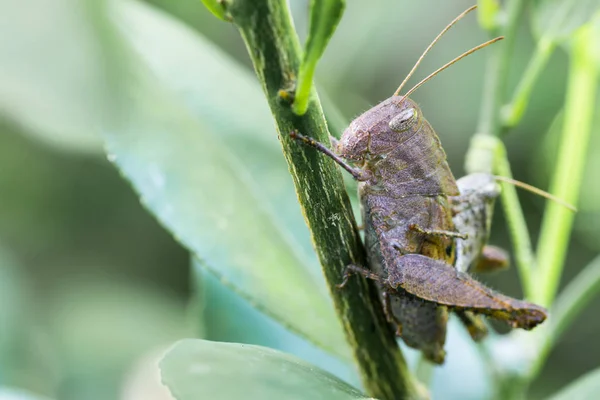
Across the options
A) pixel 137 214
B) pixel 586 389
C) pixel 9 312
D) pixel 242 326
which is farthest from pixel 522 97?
pixel 137 214

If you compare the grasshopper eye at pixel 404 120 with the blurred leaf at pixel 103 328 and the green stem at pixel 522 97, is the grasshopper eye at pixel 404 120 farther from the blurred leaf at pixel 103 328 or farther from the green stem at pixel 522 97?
the blurred leaf at pixel 103 328

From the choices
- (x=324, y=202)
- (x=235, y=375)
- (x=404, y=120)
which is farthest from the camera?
(x=404, y=120)

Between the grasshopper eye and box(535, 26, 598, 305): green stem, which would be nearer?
the grasshopper eye

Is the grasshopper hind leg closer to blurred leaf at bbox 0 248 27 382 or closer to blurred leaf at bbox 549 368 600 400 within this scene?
blurred leaf at bbox 549 368 600 400

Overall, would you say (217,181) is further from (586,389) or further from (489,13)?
(586,389)

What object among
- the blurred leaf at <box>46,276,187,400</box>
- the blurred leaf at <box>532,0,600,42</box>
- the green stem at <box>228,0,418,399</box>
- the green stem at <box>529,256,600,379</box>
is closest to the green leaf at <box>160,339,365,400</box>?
the green stem at <box>228,0,418,399</box>

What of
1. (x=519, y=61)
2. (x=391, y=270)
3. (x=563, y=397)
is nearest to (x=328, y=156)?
(x=391, y=270)
